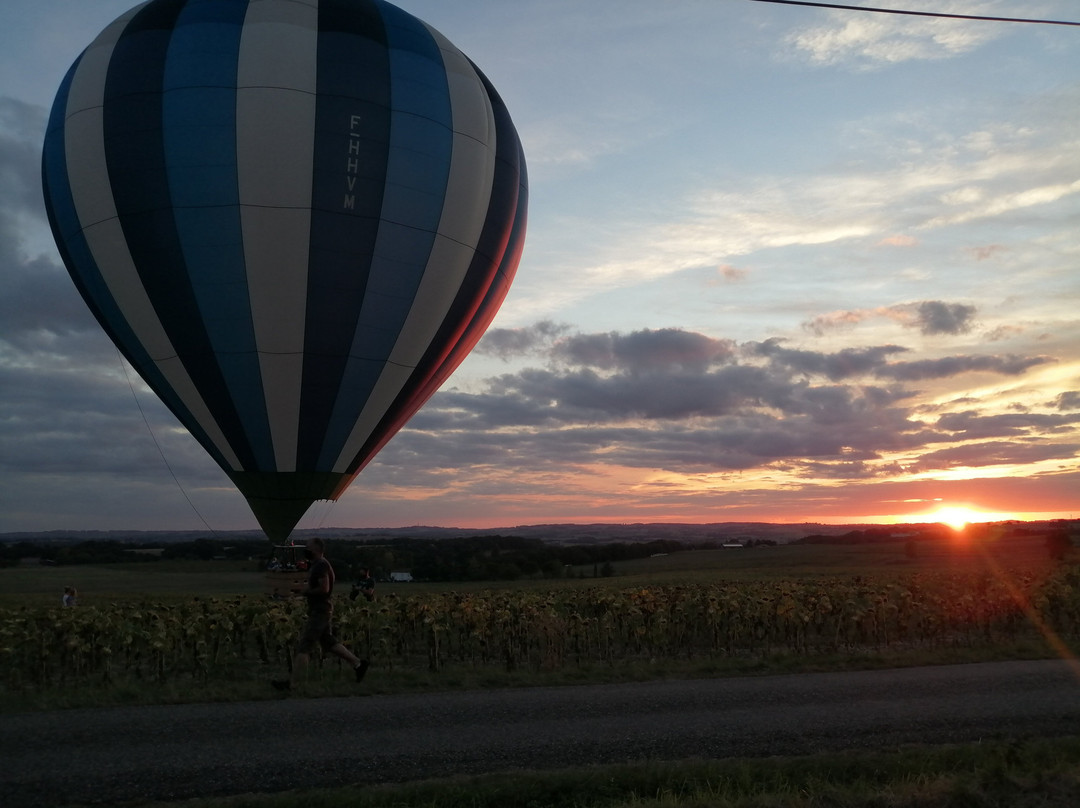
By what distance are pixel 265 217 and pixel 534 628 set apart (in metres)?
10.5

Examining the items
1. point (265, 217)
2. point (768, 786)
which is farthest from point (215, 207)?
point (768, 786)

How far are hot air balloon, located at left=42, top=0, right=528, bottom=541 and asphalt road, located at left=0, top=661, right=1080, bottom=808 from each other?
32.6ft

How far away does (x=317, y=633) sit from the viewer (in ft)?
41.4

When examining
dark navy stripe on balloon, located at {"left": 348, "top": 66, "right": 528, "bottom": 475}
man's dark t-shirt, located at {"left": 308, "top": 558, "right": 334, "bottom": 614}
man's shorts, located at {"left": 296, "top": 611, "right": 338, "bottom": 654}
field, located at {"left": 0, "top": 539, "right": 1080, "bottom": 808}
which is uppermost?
dark navy stripe on balloon, located at {"left": 348, "top": 66, "right": 528, "bottom": 475}

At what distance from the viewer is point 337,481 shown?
21.0 metres

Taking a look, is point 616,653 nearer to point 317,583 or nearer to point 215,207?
point 317,583

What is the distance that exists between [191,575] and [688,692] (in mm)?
53830

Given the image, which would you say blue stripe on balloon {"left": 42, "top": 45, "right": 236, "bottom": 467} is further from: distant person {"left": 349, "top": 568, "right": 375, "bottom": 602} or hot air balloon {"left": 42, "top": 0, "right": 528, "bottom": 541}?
distant person {"left": 349, "top": 568, "right": 375, "bottom": 602}

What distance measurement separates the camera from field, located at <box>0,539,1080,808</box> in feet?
24.1

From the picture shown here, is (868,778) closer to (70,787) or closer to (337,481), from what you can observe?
(70,787)

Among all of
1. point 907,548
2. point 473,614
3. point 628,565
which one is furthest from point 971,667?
point 907,548

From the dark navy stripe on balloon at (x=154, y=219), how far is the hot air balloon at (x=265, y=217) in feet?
0.13

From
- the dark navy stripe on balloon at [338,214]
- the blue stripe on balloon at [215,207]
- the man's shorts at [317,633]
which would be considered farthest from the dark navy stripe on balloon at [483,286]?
the man's shorts at [317,633]

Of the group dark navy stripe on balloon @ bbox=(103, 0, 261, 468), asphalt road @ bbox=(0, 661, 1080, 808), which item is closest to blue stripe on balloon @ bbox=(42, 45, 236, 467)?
dark navy stripe on balloon @ bbox=(103, 0, 261, 468)
